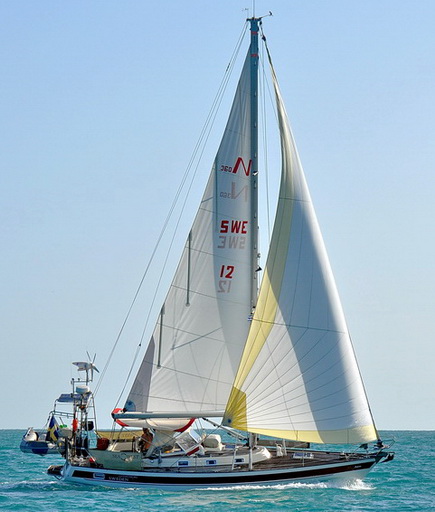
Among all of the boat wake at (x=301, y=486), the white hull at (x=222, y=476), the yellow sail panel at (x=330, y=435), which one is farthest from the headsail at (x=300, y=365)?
the boat wake at (x=301, y=486)

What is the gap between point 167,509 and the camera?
26.9 meters

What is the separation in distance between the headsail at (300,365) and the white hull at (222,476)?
922mm

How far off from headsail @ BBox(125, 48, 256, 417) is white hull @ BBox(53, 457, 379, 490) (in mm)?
2080

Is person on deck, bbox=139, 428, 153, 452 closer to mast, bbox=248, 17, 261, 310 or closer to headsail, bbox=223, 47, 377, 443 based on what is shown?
headsail, bbox=223, 47, 377, 443

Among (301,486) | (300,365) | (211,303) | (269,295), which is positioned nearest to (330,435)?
(301,486)

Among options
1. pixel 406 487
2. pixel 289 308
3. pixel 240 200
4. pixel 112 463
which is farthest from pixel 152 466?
pixel 406 487

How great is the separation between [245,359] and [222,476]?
10.8 feet

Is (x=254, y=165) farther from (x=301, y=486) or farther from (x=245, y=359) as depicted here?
(x=301, y=486)

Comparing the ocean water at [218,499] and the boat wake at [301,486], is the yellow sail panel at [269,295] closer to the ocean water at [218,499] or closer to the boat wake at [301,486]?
the boat wake at [301,486]

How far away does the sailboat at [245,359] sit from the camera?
95.6ft

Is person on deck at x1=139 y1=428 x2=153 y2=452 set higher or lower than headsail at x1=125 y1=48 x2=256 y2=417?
lower

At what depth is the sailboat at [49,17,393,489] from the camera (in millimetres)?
29141

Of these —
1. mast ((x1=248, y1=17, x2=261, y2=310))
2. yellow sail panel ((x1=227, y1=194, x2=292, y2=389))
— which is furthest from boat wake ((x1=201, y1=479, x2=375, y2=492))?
mast ((x1=248, y1=17, x2=261, y2=310))

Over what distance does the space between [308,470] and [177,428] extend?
398cm
